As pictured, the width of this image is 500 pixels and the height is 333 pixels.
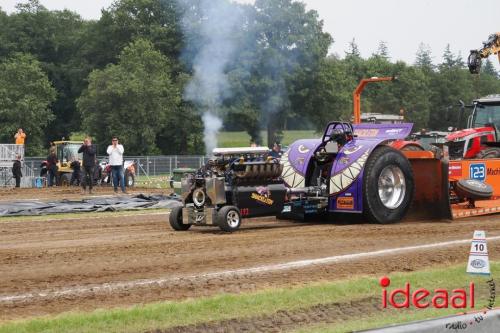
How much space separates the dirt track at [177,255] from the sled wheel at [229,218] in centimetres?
19

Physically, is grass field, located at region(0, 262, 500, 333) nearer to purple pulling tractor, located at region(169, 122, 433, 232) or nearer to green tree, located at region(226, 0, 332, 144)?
purple pulling tractor, located at region(169, 122, 433, 232)

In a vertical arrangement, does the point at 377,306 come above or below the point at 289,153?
below

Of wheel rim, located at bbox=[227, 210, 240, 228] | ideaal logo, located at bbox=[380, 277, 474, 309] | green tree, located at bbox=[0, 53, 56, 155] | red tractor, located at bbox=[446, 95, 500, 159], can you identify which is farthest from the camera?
green tree, located at bbox=[0, 53, 56, 155]

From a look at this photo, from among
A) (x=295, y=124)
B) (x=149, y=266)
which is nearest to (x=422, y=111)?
(x=295, y=124)

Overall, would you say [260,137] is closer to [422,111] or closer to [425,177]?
[422,111]

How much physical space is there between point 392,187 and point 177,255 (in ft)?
15.9

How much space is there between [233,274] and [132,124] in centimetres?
4289

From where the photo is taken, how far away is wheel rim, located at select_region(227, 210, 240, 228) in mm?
12153

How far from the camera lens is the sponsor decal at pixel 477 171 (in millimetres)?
15008

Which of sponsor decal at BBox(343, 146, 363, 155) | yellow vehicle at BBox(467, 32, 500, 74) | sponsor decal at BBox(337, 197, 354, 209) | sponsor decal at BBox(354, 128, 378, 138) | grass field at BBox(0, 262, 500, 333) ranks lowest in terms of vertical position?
grass field at BBox(0, 262, 500, 333)

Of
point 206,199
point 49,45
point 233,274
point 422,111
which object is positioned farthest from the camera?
point 49,45

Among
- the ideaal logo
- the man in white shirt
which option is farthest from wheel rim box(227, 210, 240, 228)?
the man in white shirt

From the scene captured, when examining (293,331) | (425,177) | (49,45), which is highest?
(49,45)

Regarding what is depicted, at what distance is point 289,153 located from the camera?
1377cm
